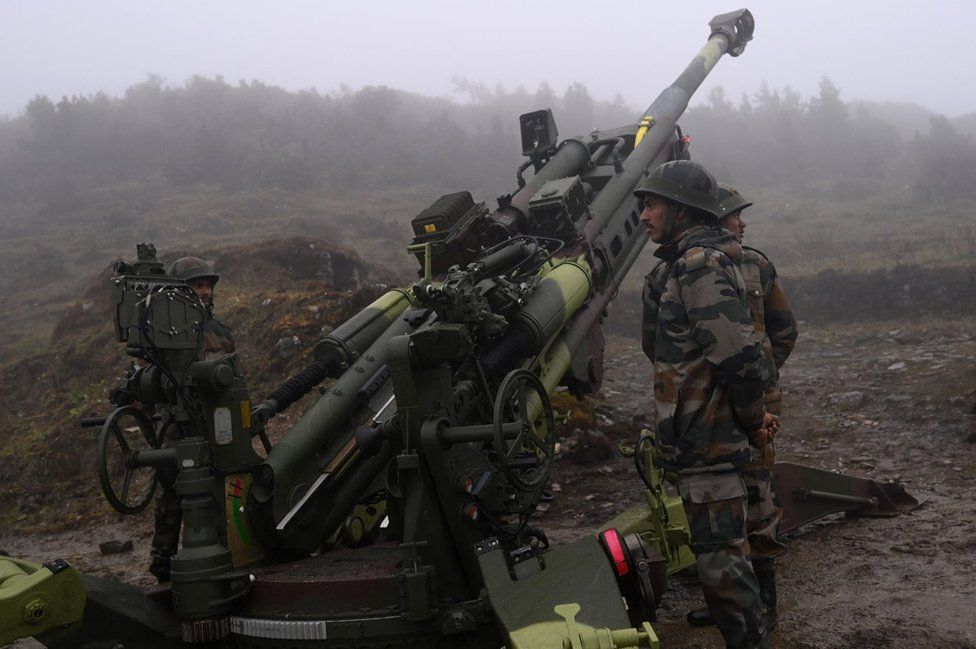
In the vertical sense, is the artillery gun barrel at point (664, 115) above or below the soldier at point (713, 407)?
above

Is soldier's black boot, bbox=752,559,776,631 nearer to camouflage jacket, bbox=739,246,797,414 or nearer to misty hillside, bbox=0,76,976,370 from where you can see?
camouflage jacket, bbox=739,246,797,414

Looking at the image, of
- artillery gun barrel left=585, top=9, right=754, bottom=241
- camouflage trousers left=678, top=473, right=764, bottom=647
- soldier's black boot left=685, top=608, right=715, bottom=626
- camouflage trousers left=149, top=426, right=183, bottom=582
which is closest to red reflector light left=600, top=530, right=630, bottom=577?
camouflage trousers left=678, top=473, right=764, bottom=647

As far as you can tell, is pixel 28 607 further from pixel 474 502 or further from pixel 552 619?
pixel 552 619

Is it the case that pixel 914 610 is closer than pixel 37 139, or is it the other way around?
pixel 914 610

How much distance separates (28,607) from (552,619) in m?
1.90

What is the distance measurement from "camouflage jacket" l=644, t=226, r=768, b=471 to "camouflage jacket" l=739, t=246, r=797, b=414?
1.97 feet

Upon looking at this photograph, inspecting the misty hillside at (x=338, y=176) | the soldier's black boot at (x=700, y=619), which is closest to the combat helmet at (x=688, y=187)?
the soldier's black boot at (x=700, y=619)

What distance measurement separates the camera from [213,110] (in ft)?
107

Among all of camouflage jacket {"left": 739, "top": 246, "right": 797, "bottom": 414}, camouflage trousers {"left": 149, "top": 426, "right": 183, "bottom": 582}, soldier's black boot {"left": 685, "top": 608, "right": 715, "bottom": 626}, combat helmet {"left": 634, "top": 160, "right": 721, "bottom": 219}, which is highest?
combat helmet {"left": 634, "top": 160, "right": 721, "bottom": 219}

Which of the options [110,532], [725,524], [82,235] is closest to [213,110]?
[82,235]

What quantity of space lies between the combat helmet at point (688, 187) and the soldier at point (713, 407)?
0.05 m

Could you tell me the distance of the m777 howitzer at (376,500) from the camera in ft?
9.87

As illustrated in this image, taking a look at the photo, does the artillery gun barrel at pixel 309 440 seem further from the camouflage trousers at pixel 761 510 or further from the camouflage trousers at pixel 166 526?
the camouflage trousers at pixel 761 510

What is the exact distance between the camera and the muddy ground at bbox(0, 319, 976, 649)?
12.4ft
